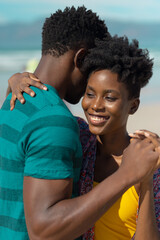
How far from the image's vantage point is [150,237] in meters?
2.19

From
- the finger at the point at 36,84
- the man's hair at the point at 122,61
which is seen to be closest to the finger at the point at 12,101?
the finger at the point at 36,84

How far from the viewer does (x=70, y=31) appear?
223cm

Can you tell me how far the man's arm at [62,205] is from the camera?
5.82ft

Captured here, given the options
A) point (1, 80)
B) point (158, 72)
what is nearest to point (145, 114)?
point (158, 72)

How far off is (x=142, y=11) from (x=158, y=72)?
55.0 ft

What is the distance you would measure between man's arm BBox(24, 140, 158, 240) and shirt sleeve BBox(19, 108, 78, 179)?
0.04 meters

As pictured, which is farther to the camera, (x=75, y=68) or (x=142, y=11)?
(x=142, y=11)

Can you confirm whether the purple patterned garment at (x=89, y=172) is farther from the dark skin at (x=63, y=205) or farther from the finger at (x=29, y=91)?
the finger at (x=29, y=91)

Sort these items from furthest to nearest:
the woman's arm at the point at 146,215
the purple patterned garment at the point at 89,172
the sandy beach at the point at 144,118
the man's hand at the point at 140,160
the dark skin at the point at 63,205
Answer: the sandy beach at the point at 144,118, the purple patterned garment at the point at 89,172, the woman's arm at the point at 146,215, the man's hand at the point at 140,160, the dark skin at the point at 63,205

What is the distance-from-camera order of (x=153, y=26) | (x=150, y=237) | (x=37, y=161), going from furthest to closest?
(x=153, y=26) → (x=150, y=237) → (x=37, y=161)

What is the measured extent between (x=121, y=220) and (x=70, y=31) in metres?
1.16

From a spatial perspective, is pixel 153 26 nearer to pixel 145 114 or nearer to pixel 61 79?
pixel 145 114

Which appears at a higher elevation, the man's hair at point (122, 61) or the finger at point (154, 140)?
the man's hair at point (122, 61)

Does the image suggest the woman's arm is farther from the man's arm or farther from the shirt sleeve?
the shirt sleeve
